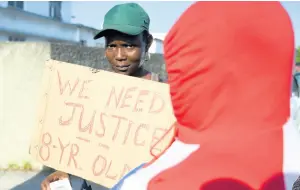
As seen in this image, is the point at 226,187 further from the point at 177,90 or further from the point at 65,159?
the point at 65,159

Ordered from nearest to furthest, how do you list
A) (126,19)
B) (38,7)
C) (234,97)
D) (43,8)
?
(234,97)
(126,19)
(38,7)
(43,8)

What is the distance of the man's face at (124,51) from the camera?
236 centimetres

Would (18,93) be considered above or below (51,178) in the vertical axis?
below

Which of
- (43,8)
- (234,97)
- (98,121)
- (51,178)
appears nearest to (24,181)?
(51,178)

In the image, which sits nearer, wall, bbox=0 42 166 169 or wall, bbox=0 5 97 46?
wall, bbox=0 42 166 169

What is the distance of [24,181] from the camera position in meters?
5.10

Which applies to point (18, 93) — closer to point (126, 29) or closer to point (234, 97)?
point (126, 29)

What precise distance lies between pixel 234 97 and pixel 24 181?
4646mm

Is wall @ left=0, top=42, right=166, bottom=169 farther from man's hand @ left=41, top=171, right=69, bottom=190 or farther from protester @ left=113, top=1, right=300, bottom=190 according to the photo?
protester @ left=113, top=1, right=300, bottom=190

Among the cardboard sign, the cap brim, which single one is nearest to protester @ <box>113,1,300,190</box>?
the cardboard sign

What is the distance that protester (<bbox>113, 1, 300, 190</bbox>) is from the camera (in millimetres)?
819

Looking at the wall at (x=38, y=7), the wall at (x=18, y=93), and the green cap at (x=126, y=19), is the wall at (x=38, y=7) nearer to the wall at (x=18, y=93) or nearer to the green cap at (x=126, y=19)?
the wall at (x=18, y=93)

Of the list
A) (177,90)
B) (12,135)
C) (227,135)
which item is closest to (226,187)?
(227,135)

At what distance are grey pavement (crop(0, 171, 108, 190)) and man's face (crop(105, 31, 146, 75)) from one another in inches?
103
